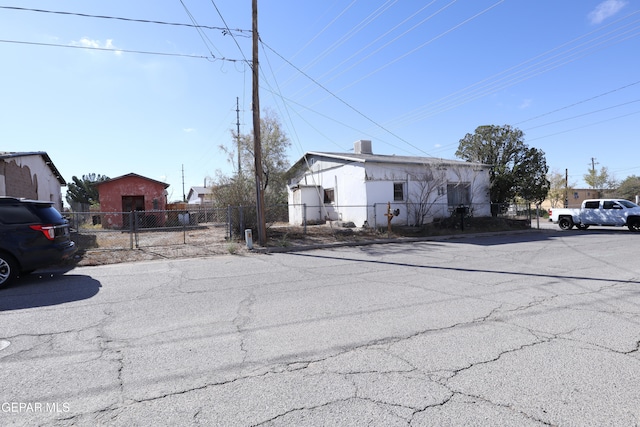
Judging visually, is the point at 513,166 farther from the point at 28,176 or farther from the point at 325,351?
the point at 28,176

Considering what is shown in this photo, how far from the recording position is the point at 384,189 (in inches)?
751

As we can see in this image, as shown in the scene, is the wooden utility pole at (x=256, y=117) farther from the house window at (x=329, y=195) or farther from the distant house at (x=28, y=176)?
the distant house at (x=28, y=176)

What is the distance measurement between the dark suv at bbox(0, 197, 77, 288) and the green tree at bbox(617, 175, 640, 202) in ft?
233

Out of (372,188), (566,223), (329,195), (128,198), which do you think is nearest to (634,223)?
(566,223)

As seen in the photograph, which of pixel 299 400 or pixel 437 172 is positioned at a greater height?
pixel 437 172

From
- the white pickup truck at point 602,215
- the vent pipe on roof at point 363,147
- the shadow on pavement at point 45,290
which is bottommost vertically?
the shadow on pavement at point 45,290

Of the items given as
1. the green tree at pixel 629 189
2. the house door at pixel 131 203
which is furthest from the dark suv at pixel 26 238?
the green tree at pixel 629 189

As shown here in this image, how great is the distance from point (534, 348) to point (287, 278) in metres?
5.22

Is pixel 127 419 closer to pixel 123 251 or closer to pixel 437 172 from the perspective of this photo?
pixel 123 251

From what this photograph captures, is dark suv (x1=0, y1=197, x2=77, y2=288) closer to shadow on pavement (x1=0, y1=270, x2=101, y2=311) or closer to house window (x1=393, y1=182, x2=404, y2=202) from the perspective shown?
shadow on pavement (x1=0, y1=270, x2=101, y2=311)

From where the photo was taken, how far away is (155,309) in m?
5.64

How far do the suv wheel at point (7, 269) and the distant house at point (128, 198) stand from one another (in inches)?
722

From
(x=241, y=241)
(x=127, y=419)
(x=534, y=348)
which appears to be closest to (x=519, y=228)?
(x=241, y=241)

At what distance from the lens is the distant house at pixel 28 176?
1466 cm
